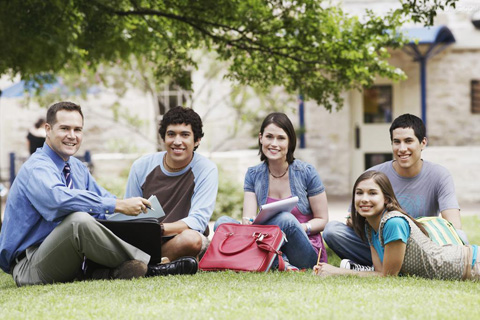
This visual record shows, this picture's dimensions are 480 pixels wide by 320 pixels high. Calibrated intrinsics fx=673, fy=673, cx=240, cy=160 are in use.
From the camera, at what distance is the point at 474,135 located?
1417cm

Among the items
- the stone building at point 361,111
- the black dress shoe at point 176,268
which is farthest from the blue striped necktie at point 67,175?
the stone building at point 361,111

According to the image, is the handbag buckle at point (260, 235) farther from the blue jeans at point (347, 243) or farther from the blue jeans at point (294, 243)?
the blue jeans at point (347, 243)

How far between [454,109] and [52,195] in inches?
453

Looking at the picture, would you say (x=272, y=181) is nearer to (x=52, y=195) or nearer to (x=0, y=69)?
(x=52, y=195)

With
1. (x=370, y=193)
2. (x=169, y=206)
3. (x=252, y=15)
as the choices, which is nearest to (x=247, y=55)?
(x=252, y=15)

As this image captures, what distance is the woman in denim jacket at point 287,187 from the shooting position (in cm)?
516

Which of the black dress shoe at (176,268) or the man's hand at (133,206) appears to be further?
the black dress shoe at (176,268)

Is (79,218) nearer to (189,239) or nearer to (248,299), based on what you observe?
(189,239)

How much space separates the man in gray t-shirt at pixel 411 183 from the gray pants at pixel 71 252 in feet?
5.22

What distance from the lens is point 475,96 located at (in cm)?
1410

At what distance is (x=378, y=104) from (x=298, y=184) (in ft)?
31.7

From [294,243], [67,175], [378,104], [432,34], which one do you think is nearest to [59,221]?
Answer: [67,175]

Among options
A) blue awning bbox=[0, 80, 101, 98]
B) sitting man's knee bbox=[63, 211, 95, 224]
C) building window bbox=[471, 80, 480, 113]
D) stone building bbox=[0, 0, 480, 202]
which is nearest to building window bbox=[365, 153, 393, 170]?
stone building bbox=[0, 0, 480, 202]

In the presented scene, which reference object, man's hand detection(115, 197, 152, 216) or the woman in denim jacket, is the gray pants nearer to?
man's hand detection(115, 197, 152, 216)
